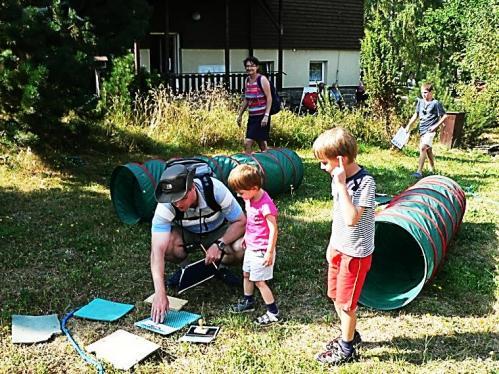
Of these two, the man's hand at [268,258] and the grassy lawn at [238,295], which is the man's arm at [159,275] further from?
the man's hand at [268,258]

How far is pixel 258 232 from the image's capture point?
12.3ft

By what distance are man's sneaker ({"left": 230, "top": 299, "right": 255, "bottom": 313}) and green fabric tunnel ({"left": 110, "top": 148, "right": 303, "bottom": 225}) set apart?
190cm

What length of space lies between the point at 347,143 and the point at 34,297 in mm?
2704

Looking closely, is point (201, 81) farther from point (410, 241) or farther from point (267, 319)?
point (267, 319)

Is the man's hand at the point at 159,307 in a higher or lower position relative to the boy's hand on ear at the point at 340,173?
lower

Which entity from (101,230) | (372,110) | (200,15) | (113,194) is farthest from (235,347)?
(200,15)

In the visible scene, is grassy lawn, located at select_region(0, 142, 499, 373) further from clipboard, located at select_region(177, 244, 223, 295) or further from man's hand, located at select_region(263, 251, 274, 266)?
man's hand, located at select_region(263, 251, 274, 266)

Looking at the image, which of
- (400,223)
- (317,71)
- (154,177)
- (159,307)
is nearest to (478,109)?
(317,71)

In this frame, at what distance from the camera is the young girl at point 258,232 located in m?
3.60

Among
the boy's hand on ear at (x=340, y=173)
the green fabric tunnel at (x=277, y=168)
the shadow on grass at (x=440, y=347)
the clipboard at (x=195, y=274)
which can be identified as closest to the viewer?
the boy's hand on ear at (x=340, y=173)

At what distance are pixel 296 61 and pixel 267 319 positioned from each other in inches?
690

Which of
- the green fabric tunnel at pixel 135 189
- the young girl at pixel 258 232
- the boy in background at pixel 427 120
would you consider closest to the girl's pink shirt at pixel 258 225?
the young girl at pixel 258 232

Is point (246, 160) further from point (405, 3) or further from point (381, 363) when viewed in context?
point (405, 3)

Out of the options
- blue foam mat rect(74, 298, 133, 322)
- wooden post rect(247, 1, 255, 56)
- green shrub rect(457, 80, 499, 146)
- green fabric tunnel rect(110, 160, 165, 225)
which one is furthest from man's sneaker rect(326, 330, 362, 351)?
wooden post rect(247, 1, 255, 56)
